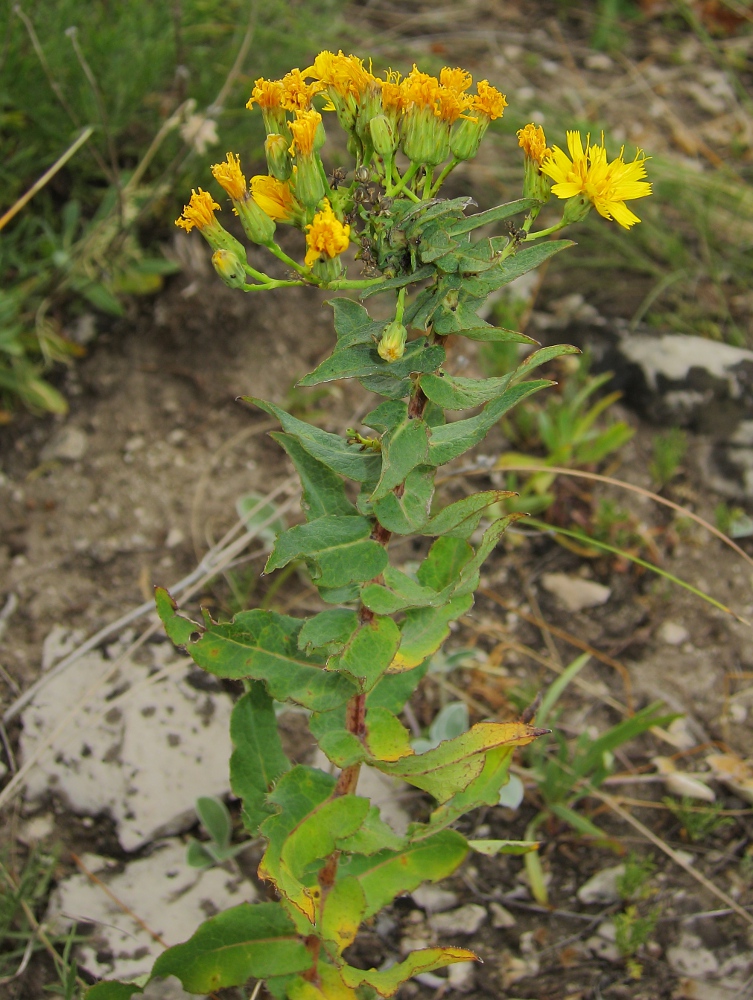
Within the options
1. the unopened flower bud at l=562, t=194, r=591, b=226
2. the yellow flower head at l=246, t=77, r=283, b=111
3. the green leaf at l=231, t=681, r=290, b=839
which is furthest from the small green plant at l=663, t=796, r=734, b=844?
the yellow flower head at l=246, t=77, r=283, b=111

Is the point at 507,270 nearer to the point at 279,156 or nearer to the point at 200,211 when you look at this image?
the point at 279,156

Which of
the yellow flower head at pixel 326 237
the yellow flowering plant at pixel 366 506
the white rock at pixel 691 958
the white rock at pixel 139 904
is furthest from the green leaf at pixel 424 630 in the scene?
the white rock at pixel 691 958

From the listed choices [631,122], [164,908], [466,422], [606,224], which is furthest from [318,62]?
[631,122]

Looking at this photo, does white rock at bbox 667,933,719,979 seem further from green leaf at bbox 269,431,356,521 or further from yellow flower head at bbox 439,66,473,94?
yellow flower head at bbox 439,66,473,94

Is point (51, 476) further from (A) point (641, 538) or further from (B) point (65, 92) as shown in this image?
(A) point (641, 538)

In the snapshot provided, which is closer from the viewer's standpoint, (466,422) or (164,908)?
(466,422)

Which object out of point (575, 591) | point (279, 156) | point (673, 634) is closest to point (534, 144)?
point (279, 156)

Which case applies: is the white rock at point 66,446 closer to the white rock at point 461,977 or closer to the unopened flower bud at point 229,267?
the unopened flower bud at point 229,267
